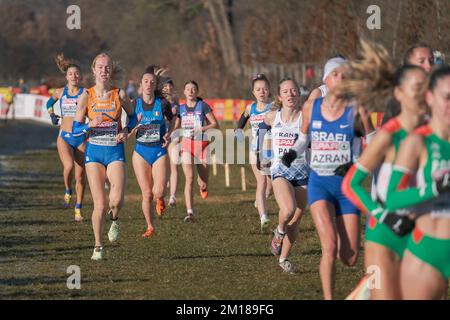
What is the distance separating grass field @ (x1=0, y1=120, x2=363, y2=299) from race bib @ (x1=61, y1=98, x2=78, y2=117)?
5.50 feet

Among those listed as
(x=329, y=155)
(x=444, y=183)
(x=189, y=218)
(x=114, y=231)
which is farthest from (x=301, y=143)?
(x=189, y=218)

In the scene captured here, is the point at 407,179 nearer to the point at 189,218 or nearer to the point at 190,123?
the point at 189,218

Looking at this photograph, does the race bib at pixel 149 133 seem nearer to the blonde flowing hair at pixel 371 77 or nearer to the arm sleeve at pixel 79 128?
the arm sleeve at pixel 79 128

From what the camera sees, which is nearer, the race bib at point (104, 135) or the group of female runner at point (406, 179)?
the group of female runner at point (406, 179)

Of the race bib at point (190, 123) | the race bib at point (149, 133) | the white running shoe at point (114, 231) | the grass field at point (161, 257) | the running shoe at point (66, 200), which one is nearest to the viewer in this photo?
the grass field at point (161, 257)

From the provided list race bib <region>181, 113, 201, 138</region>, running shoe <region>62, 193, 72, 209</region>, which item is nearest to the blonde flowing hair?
race bib <region>181, 113, 201, 138</region>

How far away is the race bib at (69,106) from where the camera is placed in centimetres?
1748

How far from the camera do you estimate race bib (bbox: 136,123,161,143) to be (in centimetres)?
1486

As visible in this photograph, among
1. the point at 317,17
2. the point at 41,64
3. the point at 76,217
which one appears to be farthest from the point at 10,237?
the point at 41,64

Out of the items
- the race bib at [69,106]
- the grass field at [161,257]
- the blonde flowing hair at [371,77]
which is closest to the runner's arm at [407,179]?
the blonde flowing hair at [371,77]

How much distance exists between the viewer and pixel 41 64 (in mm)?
80188

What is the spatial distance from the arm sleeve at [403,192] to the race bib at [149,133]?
798 cm

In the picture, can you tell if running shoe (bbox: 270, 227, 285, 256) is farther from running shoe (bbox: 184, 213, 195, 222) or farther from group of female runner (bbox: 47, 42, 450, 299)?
running shoe (bbox: 184, 213, 195, 222)

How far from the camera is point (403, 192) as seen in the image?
7059mm
